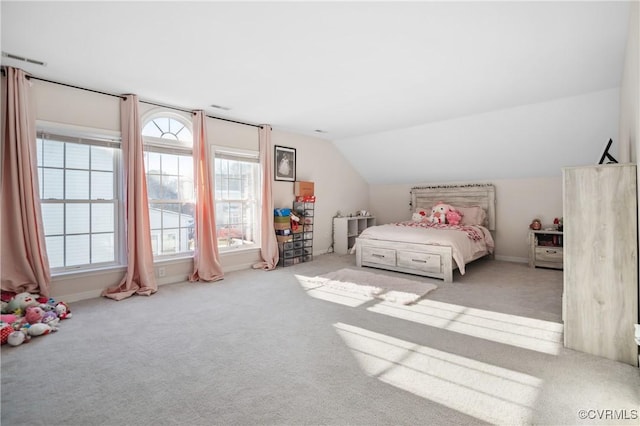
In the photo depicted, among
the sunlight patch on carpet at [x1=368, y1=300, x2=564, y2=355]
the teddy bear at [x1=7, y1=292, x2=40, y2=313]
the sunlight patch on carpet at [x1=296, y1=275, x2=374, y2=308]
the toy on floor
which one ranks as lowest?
the sunlight patch on carpet at [x1=368, y1=300, x2=564, y2=355]

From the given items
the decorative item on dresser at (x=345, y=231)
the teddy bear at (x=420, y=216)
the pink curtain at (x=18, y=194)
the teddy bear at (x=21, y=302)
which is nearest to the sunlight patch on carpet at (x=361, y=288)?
the decorative item on dresser at (x=345, y=231)

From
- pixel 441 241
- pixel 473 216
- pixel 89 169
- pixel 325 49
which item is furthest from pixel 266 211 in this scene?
pixel 473 216

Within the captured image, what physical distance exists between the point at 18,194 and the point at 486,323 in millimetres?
4561

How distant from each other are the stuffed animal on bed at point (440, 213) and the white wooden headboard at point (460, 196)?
41cm

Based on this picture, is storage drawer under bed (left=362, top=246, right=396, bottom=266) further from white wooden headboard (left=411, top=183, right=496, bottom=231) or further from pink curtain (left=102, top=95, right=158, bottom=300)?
pink curtain (left=102, top=95, right=158, bottom=300)

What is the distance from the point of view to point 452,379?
197 cm

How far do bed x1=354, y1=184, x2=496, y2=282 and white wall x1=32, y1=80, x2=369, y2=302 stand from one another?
1.56 m

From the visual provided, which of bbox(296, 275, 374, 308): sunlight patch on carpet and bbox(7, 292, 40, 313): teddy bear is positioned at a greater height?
bbox(7, 292, 40, 313): teddy bear

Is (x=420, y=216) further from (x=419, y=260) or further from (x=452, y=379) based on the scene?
(x=452, y=379)

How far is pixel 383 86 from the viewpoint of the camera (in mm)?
3545

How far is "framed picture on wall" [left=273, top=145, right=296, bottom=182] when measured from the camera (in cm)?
555

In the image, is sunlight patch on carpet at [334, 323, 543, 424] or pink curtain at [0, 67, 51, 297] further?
pink curtain at [0, 67, 51, 297]

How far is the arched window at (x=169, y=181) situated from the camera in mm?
4199

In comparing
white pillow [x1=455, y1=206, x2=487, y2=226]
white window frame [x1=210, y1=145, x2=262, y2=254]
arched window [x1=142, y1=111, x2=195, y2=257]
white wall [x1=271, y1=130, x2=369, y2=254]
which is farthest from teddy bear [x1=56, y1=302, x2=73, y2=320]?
white pillow [x1=455, y1=206, x2=487, y2=226]
